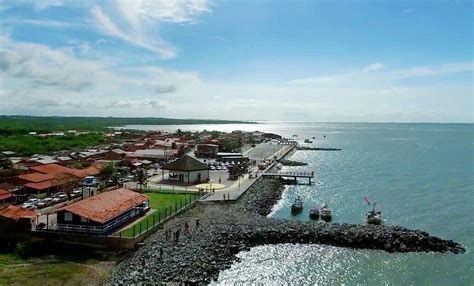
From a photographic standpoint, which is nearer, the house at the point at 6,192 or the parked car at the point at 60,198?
the parked car at the point at 60,198

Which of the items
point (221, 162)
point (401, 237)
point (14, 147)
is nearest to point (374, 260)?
point (401, 237)

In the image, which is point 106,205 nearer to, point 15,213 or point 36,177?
point 15,213

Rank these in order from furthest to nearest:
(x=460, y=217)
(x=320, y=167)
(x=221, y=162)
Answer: (x=320, y=167)
(x=221, y=162)
(x=460, y=217)

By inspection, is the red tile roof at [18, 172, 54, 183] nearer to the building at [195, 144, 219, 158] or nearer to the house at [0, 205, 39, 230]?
the house at [0, 205, 39, 230]

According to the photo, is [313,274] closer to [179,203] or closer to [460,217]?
[179,203]

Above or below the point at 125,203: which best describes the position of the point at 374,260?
below

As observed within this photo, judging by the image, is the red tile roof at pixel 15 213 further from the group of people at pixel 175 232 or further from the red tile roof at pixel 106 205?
the group of people at pixel 175 232

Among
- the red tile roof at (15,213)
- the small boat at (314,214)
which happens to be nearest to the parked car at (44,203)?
the red tile roof at (15,213)
